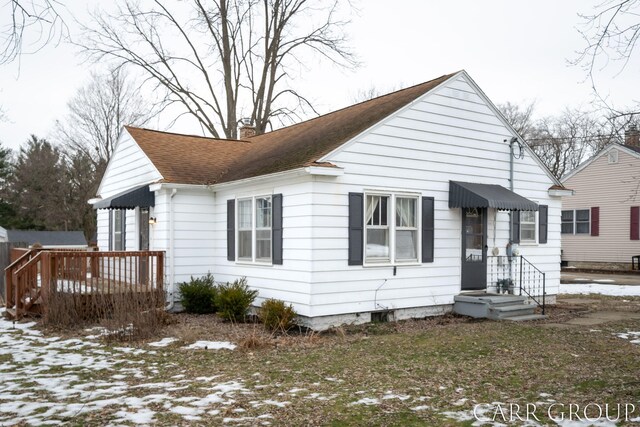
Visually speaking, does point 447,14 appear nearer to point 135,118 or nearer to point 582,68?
point 582,68

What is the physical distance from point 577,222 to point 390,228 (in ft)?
63.4

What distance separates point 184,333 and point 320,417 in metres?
4.95

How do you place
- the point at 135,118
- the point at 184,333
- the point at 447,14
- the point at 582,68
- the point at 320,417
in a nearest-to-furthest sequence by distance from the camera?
the point at 320,417 → the point at 582,68 → the point at 184,333 → the point at 447,14 → the point at 135,118

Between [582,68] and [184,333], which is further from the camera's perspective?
[184,333]

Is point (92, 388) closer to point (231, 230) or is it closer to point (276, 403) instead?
point (276, 403)

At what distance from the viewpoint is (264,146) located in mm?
15078

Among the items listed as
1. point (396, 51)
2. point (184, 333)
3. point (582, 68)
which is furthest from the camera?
point (396, 51)

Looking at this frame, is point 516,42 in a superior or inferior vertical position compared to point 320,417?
superior

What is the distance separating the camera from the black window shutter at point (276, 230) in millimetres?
10781

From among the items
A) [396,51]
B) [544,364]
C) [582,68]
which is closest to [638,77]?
[582,68]

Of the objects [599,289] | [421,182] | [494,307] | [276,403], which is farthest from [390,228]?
[599,289]

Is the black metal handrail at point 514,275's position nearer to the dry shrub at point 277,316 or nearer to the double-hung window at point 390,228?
the double-hung window at point 390,228

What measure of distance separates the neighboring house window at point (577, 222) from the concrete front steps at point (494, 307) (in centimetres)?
1639

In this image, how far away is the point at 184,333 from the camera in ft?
31.6
